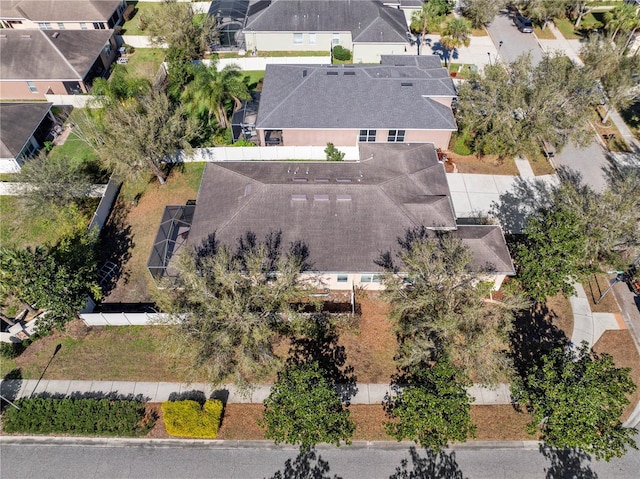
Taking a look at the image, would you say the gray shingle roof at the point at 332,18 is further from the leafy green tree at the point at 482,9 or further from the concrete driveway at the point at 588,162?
the concrete driveway at the point at 588,162

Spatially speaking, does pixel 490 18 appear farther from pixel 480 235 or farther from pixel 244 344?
pixel 244 344

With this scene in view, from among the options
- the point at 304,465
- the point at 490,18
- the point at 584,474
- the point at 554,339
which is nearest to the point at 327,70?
the point at 490,18

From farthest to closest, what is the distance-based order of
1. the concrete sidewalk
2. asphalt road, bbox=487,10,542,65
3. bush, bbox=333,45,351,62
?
1. asphalt road, bbox=487,10,542,65
2. bush, bbox=333,45,351,62
3. the concrete sidewalk

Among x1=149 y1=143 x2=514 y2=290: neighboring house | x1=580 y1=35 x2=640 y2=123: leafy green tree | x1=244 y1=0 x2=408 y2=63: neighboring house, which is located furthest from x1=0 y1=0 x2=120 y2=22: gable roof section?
x1=580 y1=35 x2=640 y2=123: leafy green tree

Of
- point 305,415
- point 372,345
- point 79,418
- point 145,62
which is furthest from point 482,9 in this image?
point 79,418

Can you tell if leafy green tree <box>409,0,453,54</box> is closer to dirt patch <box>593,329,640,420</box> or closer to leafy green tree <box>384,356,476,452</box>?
dirt patch <box>593,329,640,420</box>

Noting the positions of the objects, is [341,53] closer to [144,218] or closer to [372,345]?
[144,218]
